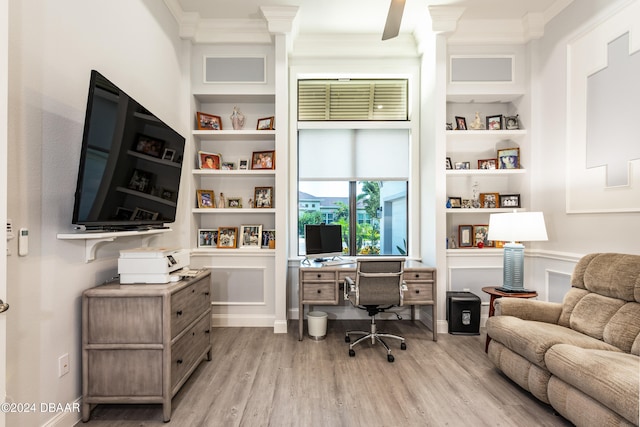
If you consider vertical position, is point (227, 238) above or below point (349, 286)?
above

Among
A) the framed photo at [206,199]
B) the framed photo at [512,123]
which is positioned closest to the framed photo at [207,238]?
the framed photo at [206,199]

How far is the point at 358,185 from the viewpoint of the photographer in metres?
4.18

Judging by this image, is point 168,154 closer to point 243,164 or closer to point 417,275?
point 243,164

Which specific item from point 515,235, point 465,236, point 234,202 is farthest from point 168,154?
point 465,236

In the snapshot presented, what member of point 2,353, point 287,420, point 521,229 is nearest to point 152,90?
point 2,353

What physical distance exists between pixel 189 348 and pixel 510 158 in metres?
3.77

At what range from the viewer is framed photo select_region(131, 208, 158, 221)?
2233mm

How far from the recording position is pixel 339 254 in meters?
3.81

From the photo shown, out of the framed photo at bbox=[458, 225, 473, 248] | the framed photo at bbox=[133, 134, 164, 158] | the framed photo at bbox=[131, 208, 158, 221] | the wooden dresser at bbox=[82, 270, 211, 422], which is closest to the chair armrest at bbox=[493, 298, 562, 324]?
the framed photo at bbox=[458, 225, 473, 248]

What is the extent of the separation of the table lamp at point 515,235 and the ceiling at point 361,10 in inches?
86.0

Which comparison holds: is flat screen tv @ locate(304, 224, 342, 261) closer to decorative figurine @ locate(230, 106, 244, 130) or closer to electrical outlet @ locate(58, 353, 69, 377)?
decorative figurine @ locate(230, 106, 244, 130)

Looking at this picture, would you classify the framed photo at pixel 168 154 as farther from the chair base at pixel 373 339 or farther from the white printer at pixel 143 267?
the chair base at pixel 373 339

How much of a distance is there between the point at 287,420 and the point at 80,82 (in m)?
2.44

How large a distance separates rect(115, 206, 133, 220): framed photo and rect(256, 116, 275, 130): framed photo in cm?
199
